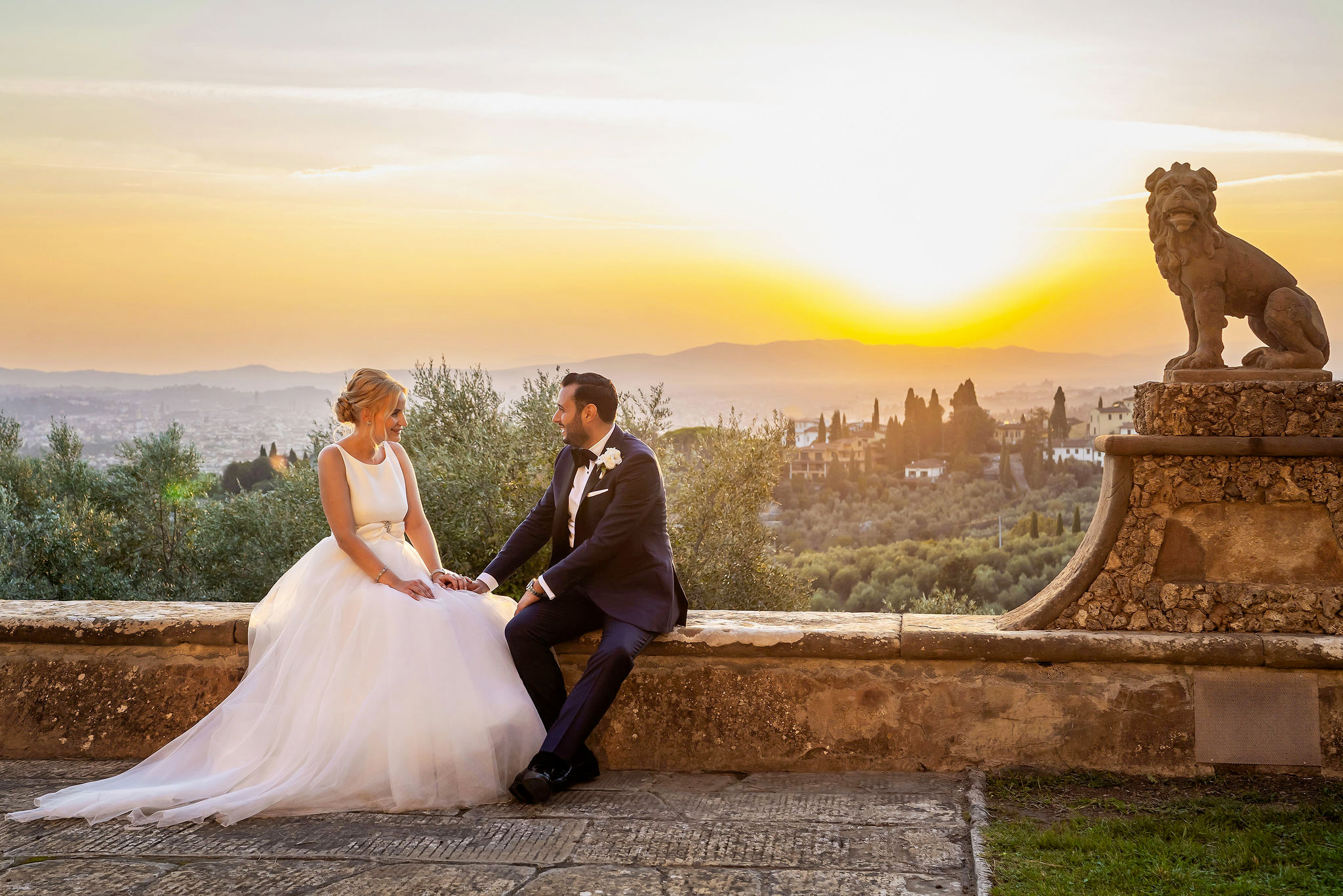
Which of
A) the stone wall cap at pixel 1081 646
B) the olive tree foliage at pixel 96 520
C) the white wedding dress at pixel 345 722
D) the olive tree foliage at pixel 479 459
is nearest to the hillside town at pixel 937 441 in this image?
the olive tree foliage at pixel 479 459

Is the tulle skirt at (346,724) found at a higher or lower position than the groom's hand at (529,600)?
lower

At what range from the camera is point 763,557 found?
40.4 ft

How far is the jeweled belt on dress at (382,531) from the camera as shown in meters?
4.10

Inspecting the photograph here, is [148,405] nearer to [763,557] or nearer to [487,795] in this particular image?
[763,557]

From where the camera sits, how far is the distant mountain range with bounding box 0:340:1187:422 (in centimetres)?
1407

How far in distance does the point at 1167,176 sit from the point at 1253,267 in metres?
0.47

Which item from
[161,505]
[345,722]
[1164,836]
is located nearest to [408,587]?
[345,722]

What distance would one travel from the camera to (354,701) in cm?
364

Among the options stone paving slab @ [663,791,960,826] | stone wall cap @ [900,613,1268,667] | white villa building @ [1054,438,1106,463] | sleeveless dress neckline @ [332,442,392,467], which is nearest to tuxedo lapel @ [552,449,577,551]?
sleeveless dress neckline @ [332,442,392,467]

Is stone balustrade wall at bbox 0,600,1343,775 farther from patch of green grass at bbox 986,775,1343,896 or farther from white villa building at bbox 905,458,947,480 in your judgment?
white villa building at bbox 905,458,947,480

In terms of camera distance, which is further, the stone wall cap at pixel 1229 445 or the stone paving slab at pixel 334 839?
the stone wall cap at pixel 1229 445

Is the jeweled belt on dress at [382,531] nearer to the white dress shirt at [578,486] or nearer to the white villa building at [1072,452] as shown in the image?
the white dress shirt at [578,486]

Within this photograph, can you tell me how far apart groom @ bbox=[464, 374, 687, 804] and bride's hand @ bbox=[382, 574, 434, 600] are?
27 cm

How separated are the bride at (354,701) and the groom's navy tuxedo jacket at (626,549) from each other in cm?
40
